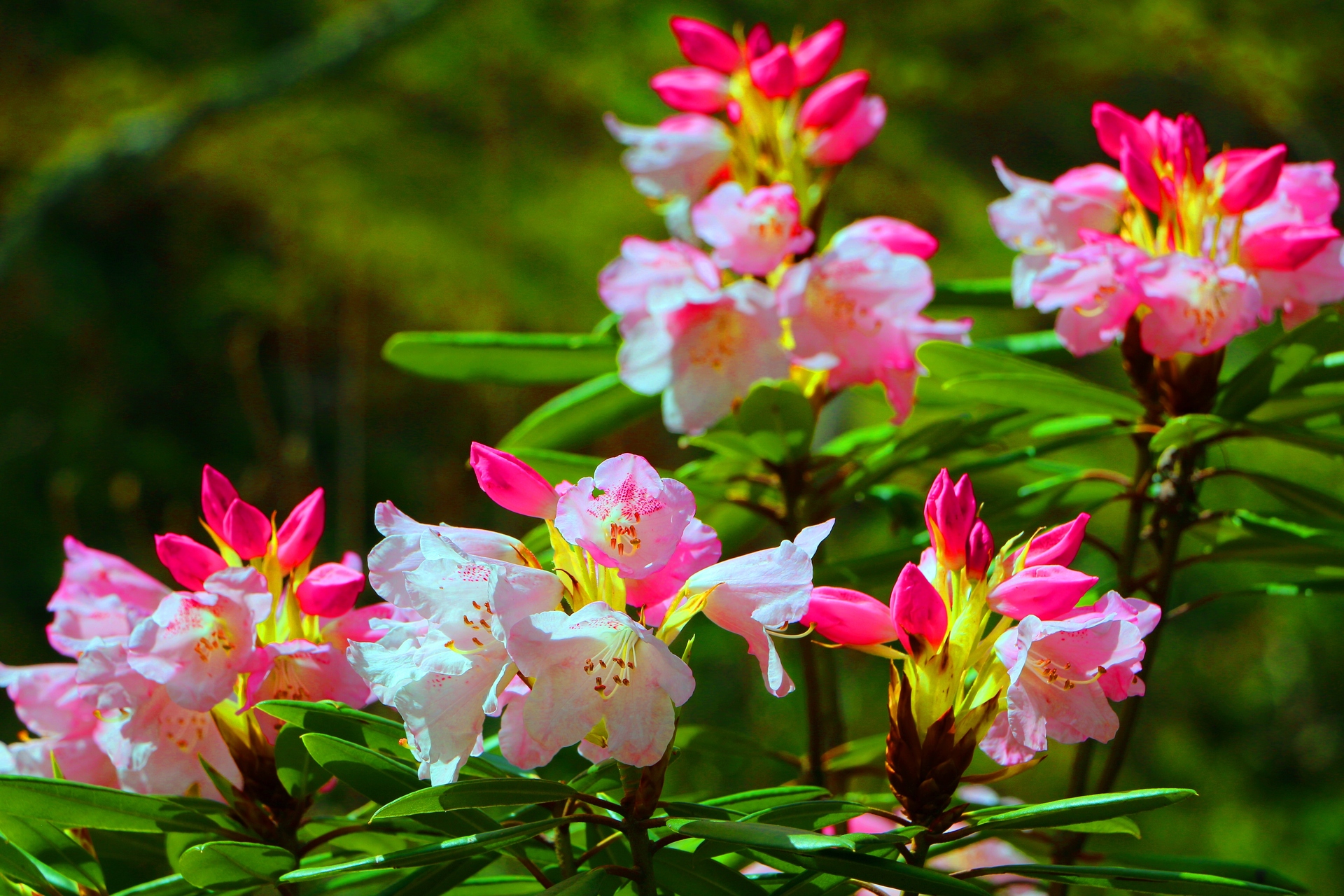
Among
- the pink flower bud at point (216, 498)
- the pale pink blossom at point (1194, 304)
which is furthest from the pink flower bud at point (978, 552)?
the pink flower bud at point (216, 498)

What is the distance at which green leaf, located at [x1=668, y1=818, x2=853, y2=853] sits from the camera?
38 centimetres

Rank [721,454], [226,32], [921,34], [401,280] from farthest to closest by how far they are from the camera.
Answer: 1. [226,32]
2. [401,280]
3. [921,34]
4. [721,454]

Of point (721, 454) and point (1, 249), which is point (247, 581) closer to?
point (721, 454)

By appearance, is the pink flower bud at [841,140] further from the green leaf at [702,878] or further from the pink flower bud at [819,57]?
the green leaf at [702,878]

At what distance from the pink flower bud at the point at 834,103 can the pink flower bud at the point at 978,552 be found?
1.27 ft

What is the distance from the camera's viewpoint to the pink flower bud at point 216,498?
51 cm

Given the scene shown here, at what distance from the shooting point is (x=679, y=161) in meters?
0.76

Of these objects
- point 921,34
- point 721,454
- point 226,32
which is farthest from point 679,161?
point 226,32

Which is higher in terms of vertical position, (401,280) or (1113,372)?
(401,280)

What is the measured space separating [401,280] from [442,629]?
393 centimetres

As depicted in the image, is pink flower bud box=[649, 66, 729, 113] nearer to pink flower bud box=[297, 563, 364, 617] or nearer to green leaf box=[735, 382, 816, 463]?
green leaf box=[735, 382, 816, 463]

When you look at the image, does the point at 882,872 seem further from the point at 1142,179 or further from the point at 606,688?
the point at 1142,179

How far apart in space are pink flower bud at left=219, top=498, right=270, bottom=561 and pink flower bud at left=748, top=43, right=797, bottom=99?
41 cm

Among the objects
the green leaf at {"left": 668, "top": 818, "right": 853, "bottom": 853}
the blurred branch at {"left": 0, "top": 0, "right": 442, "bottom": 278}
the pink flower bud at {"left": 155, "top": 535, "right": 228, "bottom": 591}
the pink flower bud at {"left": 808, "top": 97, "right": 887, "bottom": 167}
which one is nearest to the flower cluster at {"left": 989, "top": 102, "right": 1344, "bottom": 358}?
the pink flower bud at {"left": 808, "top": 97, "right": 887, "bottom": 167}
